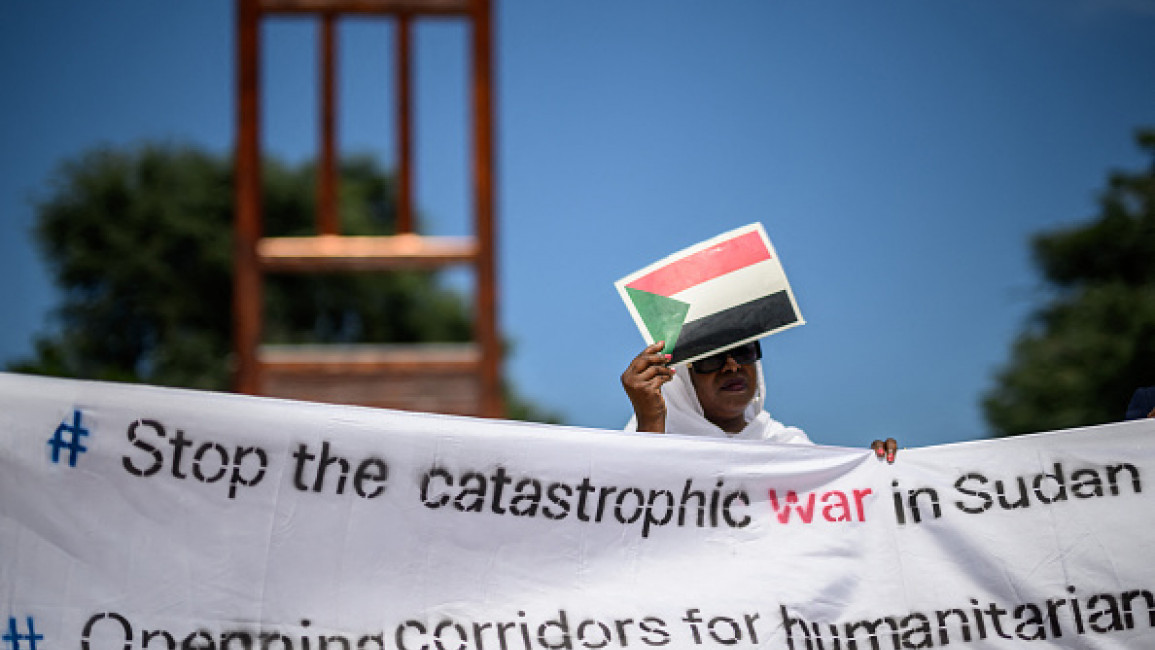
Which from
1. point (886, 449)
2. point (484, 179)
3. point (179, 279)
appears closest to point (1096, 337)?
point (484, 179)

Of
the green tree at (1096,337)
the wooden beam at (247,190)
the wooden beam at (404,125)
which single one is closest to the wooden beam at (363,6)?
the wooden beam at (404,125)

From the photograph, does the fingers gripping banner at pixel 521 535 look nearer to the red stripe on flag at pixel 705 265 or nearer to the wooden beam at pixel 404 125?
the red stripe on flag at pixel 705 265

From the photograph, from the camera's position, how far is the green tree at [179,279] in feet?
129

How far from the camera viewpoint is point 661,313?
3.71 metres

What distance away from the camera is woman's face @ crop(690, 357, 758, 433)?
3770 millimetres

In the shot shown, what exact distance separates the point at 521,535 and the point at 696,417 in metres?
0.69

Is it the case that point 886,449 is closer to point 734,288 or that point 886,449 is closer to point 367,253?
point 734,288

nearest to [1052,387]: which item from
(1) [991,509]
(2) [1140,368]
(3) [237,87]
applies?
(2) [1140,368]

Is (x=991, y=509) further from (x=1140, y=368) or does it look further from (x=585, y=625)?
(x=1140, y=368)

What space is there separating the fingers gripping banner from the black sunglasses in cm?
25

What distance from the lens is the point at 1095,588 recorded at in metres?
3.50

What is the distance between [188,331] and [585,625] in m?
38.1

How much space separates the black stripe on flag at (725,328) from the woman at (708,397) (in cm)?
6

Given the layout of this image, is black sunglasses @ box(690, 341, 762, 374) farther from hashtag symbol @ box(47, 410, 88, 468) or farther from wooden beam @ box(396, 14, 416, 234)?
wooden beam @ box(396, 14, 416, 234)
